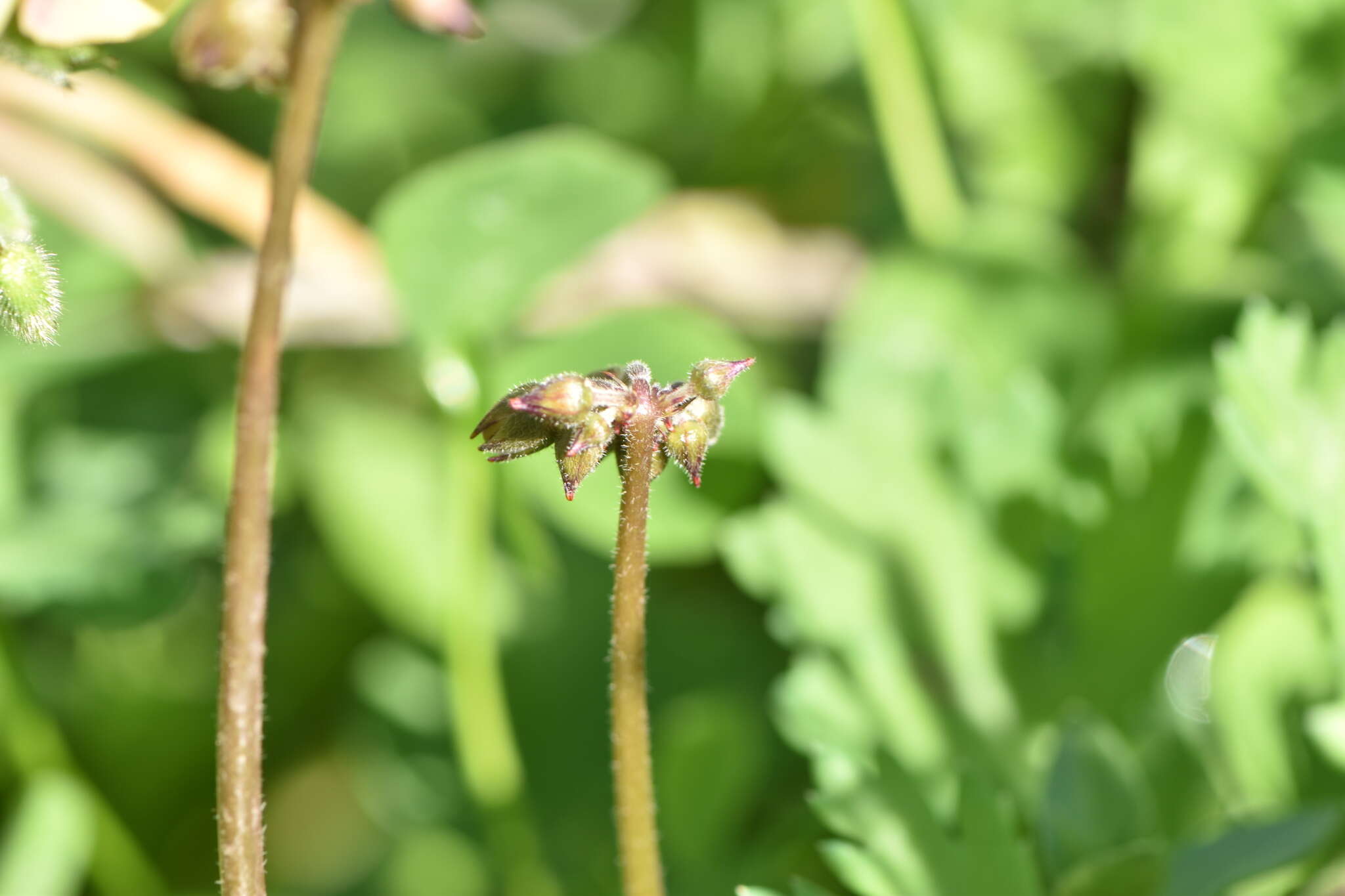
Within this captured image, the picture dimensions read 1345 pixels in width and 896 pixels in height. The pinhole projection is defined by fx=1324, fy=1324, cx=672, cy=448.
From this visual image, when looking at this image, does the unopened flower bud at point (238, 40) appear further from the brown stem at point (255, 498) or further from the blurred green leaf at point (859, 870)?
the blurred green leaf at point (859, 870)

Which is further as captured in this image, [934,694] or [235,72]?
[934,694]

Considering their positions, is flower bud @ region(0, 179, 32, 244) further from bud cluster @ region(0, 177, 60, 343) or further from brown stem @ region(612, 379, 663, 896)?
brown stem @ region(612, 379, 663, 896)

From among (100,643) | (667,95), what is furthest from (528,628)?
(667,95)

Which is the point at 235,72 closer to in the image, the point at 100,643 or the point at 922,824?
the point at 922,824

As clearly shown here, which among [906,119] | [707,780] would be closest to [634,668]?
[707,780]

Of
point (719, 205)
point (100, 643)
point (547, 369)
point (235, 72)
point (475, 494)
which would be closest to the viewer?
point (235, 72)

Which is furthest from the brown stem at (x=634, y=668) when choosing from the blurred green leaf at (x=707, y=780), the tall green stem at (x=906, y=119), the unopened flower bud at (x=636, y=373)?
the tall green stem at (x=906, y=119)
